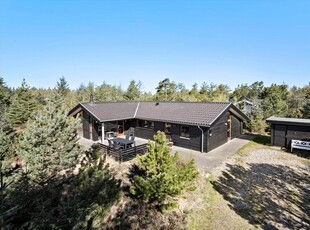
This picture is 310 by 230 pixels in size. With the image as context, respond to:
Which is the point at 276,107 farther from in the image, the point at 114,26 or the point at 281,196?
the point at 114,26

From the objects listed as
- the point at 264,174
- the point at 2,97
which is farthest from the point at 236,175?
the point at 2,97

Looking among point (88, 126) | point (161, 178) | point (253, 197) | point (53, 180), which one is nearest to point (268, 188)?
point (253, 197)

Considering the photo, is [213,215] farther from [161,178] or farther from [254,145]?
[254,145]

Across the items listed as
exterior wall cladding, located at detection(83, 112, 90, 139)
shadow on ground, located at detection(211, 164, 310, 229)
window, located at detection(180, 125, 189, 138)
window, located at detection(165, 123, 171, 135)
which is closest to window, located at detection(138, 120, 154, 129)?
window, located at detection(165, 123, 171, 135)

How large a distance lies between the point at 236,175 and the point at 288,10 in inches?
405

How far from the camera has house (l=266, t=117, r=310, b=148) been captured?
1321 cm

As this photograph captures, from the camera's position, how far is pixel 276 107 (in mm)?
22547

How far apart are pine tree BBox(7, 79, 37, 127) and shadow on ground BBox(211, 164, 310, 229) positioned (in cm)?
2735

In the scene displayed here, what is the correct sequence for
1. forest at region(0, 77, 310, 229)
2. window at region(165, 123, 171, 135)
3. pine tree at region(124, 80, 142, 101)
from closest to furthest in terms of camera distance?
forest at region(0, 77, 310, 229) → window at region(165, 123, 171, 135) → pine tree at region(124, 80, 142, 101)

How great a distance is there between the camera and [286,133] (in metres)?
14.1

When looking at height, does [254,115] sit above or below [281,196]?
above

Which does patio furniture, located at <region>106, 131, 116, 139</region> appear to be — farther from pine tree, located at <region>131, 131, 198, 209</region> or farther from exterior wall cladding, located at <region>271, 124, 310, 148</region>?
exterior wall cladding, located at <region>271, 124, 310, 148</region>

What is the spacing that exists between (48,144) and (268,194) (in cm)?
1029

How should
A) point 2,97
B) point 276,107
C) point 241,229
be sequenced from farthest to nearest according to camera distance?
point 2,97 < point 276,107 < point 241,229
